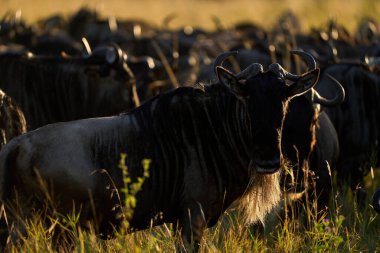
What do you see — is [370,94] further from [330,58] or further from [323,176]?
[323,176]

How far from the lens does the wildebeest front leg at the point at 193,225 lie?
485 cm

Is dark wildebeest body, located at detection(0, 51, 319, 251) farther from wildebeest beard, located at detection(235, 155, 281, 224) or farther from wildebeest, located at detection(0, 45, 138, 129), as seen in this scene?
wildebeest, located at detection(0, 45, 138, 129)

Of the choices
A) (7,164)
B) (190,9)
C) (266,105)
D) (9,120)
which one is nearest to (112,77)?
(9,120)

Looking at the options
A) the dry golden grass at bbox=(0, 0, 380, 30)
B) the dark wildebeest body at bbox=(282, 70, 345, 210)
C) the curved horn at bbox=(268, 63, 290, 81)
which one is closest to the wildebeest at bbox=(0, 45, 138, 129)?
the dark wildebeest body at bbox=(282, 70, 345, 210)

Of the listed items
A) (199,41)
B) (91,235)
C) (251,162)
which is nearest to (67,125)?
(91,235)

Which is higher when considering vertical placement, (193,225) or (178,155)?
(178,155)

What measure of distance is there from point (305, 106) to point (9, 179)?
6.26ft

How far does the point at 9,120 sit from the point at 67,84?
252 cm

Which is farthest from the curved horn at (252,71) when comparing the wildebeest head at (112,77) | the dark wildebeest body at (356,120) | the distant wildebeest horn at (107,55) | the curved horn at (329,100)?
the distant wildebeest horn at (107,55)

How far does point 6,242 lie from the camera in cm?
482

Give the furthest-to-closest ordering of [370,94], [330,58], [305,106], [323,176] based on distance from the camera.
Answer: [330,58] < [370,94] < [323,176] < [305,106]

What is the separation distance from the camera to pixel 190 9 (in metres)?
36.0

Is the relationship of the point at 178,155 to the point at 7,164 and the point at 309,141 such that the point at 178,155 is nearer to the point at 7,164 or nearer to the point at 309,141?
the point at 7,164

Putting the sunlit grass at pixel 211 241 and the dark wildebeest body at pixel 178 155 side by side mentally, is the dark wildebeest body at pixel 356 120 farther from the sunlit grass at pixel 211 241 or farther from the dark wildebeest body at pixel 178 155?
the dark wildebeest body at pixel 178 155
